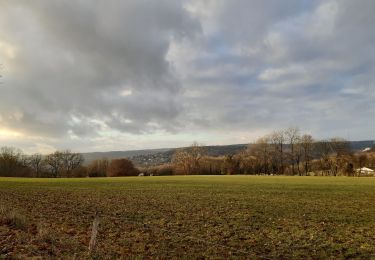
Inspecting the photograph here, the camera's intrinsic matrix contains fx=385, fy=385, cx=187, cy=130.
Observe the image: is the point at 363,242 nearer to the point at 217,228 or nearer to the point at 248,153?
the point at 217,228

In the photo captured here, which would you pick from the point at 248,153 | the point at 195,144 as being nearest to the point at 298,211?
the point at 248,153

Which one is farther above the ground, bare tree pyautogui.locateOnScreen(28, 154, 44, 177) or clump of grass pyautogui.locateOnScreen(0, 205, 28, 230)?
bare tree pyautogui.locateOnScreen(28, 154, 44, 177)

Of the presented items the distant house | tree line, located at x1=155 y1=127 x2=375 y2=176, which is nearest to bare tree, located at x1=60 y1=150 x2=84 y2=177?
tree line, located at x1=155 y1=127 x2=375 y2=176

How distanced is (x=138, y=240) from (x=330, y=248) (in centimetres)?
791

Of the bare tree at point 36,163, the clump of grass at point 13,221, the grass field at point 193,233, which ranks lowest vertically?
the grass field at point 193,233

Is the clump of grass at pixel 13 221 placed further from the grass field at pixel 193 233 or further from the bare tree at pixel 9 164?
the bare tree at pixel 9 164

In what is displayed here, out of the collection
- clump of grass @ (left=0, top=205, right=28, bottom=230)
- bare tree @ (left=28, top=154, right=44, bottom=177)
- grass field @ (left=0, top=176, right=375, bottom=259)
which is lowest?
grass field @ (left=0, top=176, right=375, bottom=259)

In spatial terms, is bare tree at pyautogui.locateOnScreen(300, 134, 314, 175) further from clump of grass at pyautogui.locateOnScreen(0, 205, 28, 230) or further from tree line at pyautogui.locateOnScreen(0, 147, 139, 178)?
clump of grass at pyautogui.locateOnScreen(0, 205, 28, 230)

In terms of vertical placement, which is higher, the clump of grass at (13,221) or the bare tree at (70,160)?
the bare tree at (70,160)

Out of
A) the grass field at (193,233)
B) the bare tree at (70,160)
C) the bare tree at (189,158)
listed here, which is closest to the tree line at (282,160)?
Answer: the bare tree at (189,158)

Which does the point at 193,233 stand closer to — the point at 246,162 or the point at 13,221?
the point at 13,221

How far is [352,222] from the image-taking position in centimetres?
2294

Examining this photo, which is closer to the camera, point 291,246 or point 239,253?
point 239,253

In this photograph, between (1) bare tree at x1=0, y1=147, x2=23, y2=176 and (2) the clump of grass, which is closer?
(2) the clump of grass
